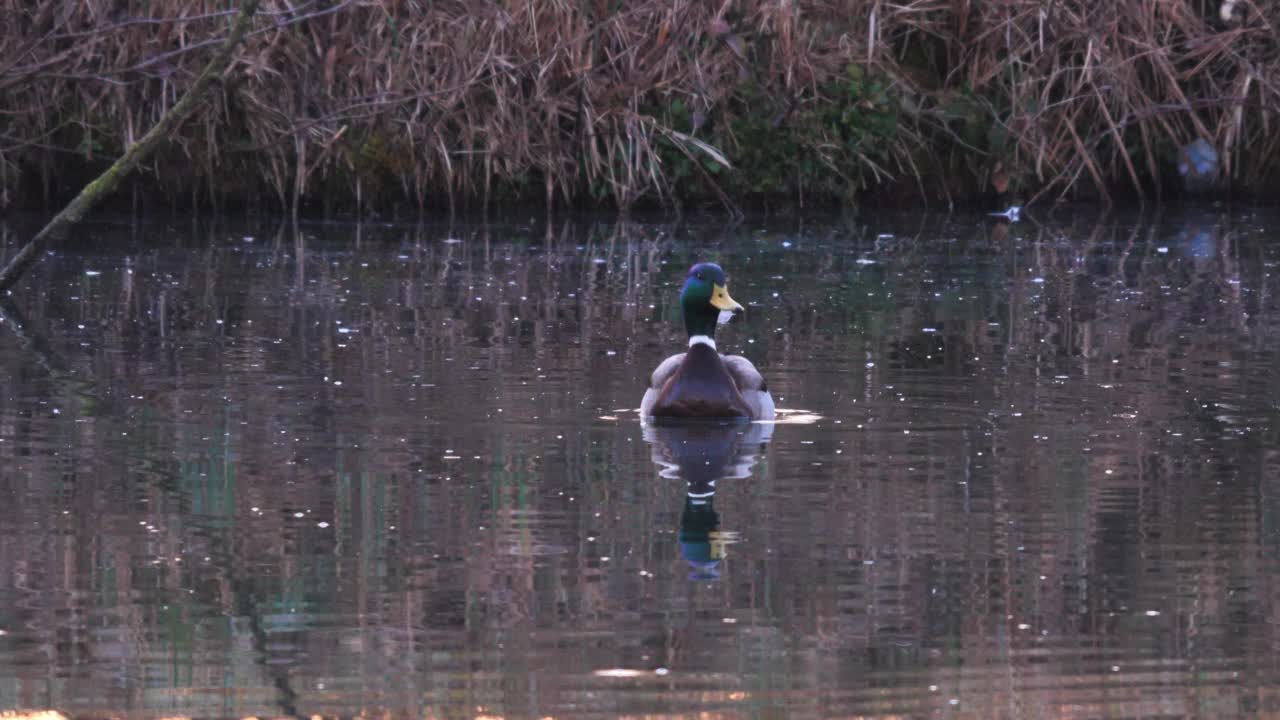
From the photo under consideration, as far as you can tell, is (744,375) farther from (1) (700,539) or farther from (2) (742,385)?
(1) (700,539)

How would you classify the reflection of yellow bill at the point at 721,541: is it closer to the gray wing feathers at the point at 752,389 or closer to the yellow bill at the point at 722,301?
the gray wing feathers at the point at 752,389

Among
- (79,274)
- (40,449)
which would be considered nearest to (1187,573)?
(40,449)

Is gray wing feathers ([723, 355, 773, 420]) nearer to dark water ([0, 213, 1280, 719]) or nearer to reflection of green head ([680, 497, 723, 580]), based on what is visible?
dark water ([0, 213, 1280, 719])

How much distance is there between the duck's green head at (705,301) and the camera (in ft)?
34.6

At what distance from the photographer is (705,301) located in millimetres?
10594

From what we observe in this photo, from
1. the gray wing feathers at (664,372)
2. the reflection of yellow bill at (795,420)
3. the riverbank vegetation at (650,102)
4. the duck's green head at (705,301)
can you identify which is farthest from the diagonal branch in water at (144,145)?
the riverbank vegetation at (650,102)

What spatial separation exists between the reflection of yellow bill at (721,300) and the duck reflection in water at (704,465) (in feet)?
2.70

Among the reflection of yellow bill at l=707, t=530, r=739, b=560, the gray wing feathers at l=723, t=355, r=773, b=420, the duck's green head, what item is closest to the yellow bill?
the duck's green head

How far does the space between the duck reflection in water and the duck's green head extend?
0.74 m

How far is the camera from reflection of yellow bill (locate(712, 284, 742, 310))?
10.6 metres

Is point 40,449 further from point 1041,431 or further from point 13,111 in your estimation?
point 13,111

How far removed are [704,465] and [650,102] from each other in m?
11.3

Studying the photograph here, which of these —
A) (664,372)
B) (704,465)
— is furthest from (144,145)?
(704,465)

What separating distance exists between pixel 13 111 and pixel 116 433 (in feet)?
33.8
